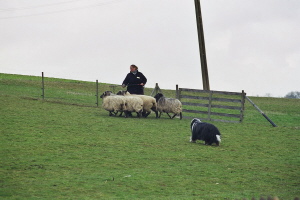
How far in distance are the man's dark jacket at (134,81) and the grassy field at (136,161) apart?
280 cm

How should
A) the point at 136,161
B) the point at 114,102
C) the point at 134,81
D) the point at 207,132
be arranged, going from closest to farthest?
the point at 136,161 < the point at 207,132 < the point at 114,102 < the point at 134,81

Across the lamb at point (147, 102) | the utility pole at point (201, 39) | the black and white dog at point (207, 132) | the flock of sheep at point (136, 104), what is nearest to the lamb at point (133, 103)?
the flock of sheep at point (136, 104)

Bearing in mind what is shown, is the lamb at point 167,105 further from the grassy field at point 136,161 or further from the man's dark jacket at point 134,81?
the grassy field at point 136,161

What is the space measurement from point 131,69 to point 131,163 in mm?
11314

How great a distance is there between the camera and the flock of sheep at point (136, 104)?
19.8 meters

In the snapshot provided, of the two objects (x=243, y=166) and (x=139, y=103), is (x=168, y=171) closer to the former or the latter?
(x=243, y=166)

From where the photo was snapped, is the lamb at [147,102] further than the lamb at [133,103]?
Yes

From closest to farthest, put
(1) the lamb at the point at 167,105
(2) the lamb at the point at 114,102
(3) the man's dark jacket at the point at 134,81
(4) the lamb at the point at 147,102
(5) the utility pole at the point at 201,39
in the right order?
1. (2) the lamb at the point at 114,102
2. (4) the lamb at the point at 147,102
3. (1) the lamb at the point at 167,105
4. (3) the man's dark jacket at the point at 134,81
5. (5) the utility pole at the point at 201,39

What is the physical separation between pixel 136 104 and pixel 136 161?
9519mm

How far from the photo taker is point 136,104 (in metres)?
19.8

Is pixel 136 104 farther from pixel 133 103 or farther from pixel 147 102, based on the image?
pixel 147 102

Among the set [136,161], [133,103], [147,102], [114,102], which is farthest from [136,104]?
[136,161]

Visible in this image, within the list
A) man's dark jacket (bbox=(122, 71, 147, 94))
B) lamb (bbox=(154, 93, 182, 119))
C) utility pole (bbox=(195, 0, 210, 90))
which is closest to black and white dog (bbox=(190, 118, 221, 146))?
lamb (bbox=(154, 93, 182, 119))

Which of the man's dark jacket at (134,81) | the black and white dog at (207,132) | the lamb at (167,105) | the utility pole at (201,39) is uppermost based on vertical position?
the utility pole at (201,39)
